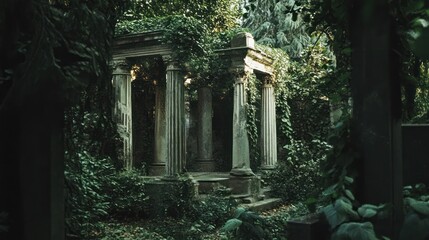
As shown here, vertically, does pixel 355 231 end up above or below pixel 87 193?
above

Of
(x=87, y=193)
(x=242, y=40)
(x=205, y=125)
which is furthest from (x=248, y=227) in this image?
(x=205, y=125)

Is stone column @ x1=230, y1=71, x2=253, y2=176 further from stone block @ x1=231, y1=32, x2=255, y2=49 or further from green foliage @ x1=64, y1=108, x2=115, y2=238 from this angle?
green foliage @ x1=64, y1=108, x2=115, y2=238

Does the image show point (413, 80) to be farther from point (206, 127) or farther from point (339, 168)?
point (206, 127)

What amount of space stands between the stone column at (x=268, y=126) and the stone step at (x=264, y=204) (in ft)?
5.46

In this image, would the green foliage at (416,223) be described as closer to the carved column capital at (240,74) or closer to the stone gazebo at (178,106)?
the stone gazebo at (178,106)

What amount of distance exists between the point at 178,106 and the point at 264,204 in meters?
3.45

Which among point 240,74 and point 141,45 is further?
point 240,74

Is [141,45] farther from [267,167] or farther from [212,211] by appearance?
[267,167]

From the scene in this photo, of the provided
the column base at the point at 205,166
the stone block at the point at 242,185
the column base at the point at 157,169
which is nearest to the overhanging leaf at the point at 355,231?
the stone block at the point at 242,185

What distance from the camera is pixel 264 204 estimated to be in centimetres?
1208

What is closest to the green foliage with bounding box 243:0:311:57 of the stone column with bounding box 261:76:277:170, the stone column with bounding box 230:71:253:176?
the stone column with bounding box 261:76:277:170

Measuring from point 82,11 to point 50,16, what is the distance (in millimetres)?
188

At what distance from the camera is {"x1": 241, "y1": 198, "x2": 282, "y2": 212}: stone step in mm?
11570

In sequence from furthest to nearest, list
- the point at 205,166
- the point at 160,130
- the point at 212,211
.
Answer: the point at 205,166 → the point at 160,130 → the point at 212,211
